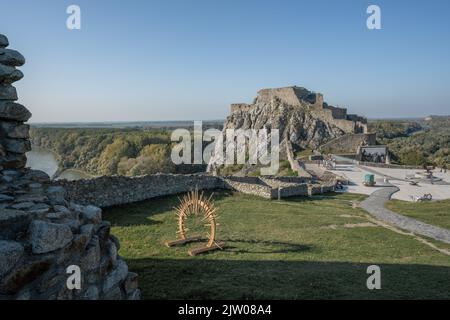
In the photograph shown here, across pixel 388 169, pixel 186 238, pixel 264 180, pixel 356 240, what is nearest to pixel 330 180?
pixel 264 180

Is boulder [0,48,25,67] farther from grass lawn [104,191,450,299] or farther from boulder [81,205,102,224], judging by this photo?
grass lawn [104,191,450,299]

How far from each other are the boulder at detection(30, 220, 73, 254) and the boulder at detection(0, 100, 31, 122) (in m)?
3.15

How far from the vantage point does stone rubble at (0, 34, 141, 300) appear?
462cm

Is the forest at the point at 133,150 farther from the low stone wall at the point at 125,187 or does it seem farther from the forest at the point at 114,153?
the low stone wall at the point at 125,187

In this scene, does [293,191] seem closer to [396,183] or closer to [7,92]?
[396,183]

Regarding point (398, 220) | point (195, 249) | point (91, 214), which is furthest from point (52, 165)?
point (91, 214)

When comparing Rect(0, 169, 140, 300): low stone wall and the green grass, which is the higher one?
Rect(0, 169, 140, 300): low stone wall

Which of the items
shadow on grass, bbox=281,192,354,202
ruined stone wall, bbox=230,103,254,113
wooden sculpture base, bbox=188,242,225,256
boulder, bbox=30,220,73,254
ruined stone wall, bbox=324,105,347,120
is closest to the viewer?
boulder, bbox=30,220,73,254

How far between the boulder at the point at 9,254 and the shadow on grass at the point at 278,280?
11.4 ft

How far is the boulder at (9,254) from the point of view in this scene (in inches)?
172

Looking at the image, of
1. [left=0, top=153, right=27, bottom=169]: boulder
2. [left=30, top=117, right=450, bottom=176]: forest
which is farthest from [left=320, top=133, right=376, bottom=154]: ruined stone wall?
[left=0, top=153, right=27, bottom=169]: boulder

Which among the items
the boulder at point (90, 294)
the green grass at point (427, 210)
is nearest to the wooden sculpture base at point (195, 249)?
the boulder at point (90, 294)

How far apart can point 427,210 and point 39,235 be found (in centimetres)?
2043

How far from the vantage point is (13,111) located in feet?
23.4
